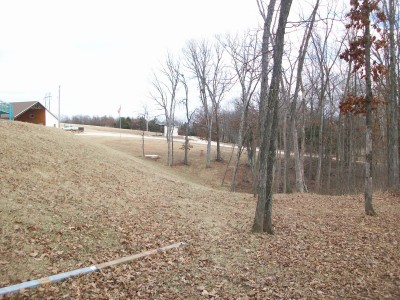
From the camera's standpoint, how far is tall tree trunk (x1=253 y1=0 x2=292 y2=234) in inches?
294

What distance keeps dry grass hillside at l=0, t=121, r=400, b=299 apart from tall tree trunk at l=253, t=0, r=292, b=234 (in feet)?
1.72

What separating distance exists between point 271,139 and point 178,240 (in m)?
3.33

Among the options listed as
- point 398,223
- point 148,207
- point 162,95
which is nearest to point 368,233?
point 398,223

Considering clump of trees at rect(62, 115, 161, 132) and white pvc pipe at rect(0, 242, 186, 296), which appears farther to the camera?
clump of trees at rect(62, 115, 161, 132)

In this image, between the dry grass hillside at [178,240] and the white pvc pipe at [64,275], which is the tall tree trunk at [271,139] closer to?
the dry grass hillside at [178,240]

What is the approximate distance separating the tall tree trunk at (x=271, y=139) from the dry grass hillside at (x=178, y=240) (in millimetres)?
524

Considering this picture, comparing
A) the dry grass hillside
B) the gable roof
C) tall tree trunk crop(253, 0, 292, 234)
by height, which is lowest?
the dry grass hillside

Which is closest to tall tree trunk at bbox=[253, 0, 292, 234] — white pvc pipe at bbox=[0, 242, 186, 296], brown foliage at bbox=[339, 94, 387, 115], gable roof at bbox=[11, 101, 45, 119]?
white pvc pipe at bbox=[0, 242, 186, 296]

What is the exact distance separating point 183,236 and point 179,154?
110 feet

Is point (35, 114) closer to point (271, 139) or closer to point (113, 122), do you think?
point (271, 139)

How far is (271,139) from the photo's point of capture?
7.70 m

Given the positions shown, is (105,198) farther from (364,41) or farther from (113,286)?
(364,41)

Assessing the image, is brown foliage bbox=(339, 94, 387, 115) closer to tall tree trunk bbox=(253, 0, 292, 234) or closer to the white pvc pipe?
tall tree trunk bbox=(253, 0, 292, 234)

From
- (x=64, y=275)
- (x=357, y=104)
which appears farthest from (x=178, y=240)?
(x=357, y=104)
